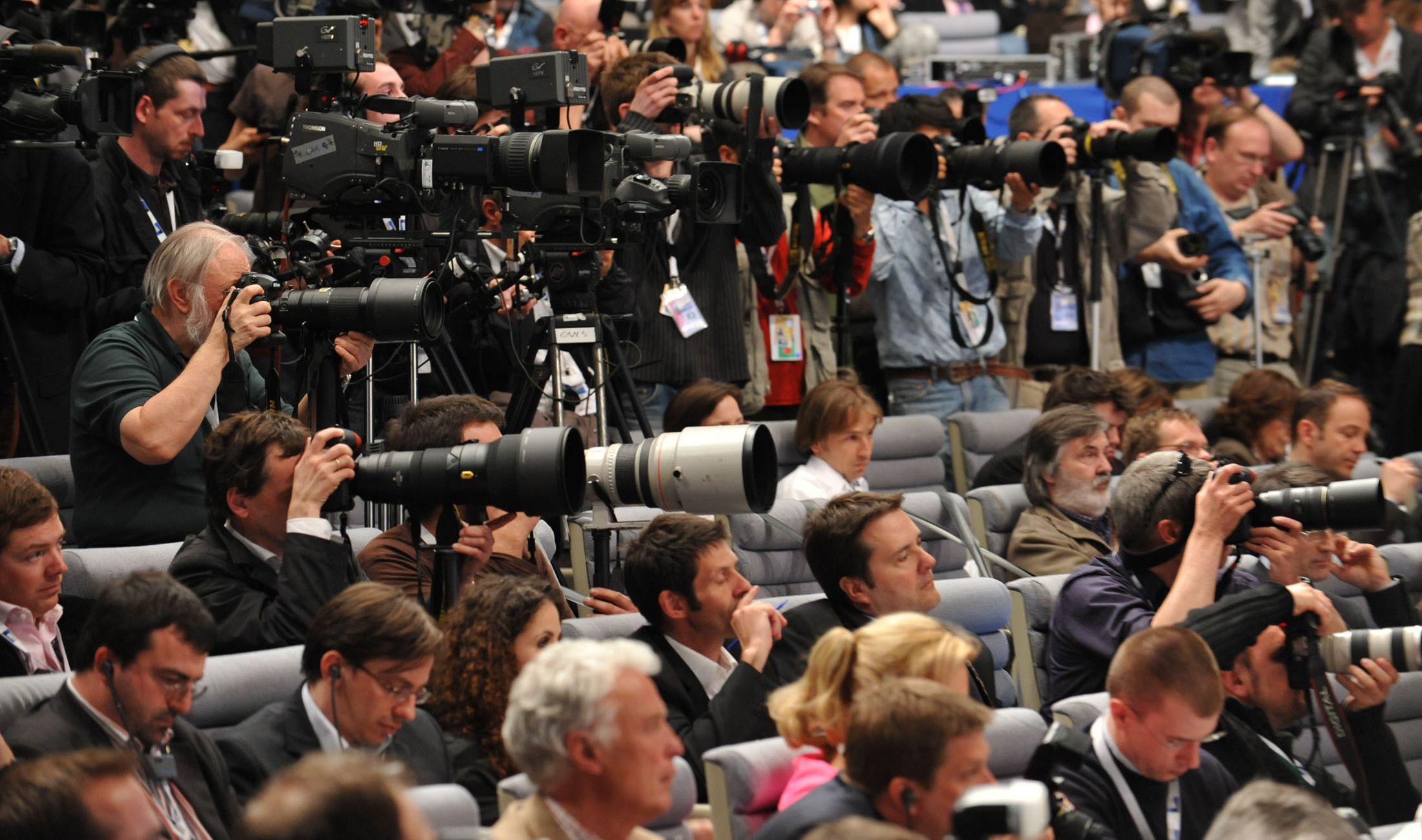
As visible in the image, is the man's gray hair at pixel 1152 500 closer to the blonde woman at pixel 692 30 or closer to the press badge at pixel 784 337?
the press badge at pixel 784 337

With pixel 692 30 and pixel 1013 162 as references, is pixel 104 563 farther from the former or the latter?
pixel 692 30

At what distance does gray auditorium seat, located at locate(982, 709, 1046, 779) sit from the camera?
10.7 ft

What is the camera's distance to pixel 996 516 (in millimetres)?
5047

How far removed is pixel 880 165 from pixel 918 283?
2.79 ft

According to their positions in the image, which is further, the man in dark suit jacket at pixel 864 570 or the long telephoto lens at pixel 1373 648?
the man in dark suit jacket at pixel 864 570

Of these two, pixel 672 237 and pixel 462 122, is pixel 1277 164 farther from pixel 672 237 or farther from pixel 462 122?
pixel 462 122

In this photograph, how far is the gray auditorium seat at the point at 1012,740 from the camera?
327 centimetres

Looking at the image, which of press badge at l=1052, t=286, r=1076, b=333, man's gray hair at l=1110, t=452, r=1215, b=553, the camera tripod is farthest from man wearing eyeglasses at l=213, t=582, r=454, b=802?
the camera tripod

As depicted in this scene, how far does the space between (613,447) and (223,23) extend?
3889mm

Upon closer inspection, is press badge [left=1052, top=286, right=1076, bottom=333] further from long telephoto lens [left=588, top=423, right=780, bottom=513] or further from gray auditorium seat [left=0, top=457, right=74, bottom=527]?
gray auditorium seat [left=0, top=457, right=74, bottom=527]

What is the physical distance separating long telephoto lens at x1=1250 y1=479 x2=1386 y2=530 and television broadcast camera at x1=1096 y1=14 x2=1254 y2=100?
364cm

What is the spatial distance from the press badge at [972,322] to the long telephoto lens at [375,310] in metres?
2.74

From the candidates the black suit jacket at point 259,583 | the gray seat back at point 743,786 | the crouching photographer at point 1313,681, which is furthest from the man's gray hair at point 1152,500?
the black suit jacket at point 259,583

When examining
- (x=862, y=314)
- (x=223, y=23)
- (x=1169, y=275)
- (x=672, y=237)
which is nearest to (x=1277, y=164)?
(x=1169, y=275)
